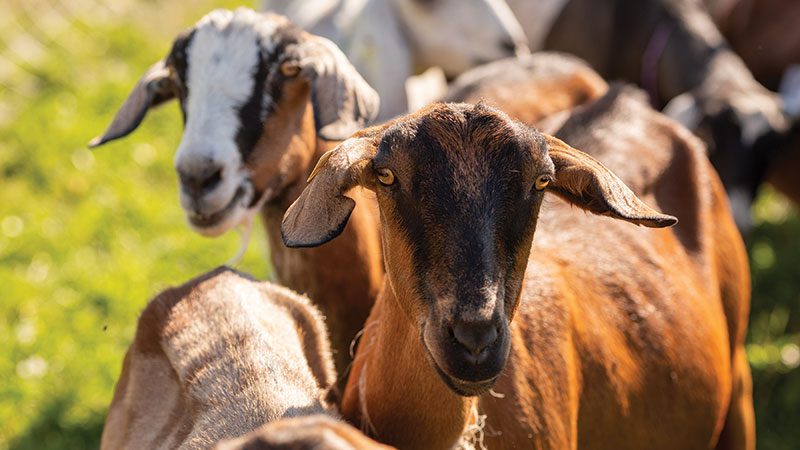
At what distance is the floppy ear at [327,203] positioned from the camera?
2908 millimetres

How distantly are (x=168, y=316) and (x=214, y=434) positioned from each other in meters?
0.71

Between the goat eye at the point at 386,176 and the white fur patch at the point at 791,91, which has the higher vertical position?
the goat eye at the point at 386,176

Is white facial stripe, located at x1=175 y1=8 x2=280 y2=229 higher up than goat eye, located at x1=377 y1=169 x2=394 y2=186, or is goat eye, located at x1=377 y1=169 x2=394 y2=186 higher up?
goat eye, located at x1=377 y1=169 x2=394 y2=186

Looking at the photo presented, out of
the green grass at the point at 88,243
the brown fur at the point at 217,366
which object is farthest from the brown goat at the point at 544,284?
the green grass at the point at 88,243

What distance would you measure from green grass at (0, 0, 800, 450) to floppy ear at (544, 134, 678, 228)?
1997 millimetres

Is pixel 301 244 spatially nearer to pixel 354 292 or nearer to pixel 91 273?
pixel 354 292

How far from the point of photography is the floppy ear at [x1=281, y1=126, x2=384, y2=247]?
2908mm

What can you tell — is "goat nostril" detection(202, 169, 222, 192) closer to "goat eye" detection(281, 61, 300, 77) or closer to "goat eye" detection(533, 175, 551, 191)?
"goat eye" detection(281, 61, 300, 77)

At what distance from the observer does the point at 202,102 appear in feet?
13.7

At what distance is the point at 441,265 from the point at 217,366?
0.93m

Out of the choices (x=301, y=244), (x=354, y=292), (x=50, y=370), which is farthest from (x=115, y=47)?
(x=301, y=244)

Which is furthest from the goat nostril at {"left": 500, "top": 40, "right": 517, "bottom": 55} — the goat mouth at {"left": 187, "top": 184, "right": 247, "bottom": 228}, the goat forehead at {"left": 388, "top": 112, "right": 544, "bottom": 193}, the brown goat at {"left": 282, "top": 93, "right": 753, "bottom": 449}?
the goat forehead at {"left": 388, "top": 112, "right": 544, "bottom": 193}

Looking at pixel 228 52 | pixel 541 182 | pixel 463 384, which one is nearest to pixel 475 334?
pixel 463 384

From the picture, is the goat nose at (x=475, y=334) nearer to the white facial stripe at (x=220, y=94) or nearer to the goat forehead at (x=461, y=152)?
the goat forehead at (x=461, y=152)
